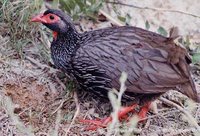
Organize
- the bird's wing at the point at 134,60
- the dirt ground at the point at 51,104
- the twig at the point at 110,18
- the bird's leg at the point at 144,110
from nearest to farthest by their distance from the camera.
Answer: the bird's wing at the point at 134,60 → the dirt ground at the point at 51,104 → the bird's leg at the point at 144,110 → the twig at the point at 110,18

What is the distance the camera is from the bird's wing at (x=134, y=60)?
398 cm

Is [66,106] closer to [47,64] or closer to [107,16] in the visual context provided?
[47,64]

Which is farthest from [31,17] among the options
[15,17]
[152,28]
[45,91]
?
[152,28]

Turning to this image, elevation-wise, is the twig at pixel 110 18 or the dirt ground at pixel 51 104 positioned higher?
the twig at pixel 110 18

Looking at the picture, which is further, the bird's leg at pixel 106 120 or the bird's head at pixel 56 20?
the bird's head at pixel 56 20

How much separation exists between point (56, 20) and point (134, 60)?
647mm

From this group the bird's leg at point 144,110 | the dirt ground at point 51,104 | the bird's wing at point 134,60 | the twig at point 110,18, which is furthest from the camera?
the twig at point 110,18

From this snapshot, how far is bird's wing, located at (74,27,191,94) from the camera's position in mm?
3982

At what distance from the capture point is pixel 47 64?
4.61m

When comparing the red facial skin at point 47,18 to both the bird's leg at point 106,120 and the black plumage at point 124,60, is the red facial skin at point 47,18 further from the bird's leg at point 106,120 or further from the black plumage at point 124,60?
the bird's leg at point 106,120

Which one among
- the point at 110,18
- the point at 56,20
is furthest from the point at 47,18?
the point at 110,18

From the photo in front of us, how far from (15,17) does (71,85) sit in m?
0.75

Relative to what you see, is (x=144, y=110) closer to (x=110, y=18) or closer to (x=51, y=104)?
(x=51, y=104)

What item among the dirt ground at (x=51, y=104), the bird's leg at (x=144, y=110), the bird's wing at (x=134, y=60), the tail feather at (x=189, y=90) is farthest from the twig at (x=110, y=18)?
the tail feather at (x=189, y=90)
